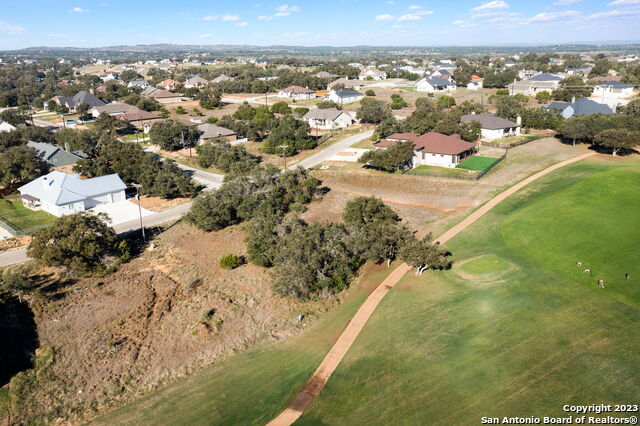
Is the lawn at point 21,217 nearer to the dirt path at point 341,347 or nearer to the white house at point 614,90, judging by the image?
the dirt path at point 341,347

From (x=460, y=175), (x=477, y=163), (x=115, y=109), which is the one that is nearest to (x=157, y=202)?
(x=460, y=175)

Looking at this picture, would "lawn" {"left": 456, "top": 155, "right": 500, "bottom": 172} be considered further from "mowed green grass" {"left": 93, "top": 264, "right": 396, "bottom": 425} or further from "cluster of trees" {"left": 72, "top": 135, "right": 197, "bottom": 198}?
"mowed green grass" {"left": 93, "top": 264, "right": 396, "bottom": 425}

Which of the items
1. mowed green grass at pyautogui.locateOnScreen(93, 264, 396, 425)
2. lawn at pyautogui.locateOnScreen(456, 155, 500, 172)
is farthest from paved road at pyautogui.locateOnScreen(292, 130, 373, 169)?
mowed green grass at pyautogui.locateOnScreen(93, 264, 396, 425)

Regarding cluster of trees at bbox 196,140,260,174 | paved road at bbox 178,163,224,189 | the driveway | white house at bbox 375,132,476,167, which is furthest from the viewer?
white house at bbox 375,132,476,167

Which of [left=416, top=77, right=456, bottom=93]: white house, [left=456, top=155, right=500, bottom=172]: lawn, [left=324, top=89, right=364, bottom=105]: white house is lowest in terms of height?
[left=456, top=155, right=500, bottom=172]: lawn

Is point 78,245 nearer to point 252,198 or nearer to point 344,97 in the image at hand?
point 252,198

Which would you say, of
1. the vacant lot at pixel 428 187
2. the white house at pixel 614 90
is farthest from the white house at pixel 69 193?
the white house at pixel 614 90
